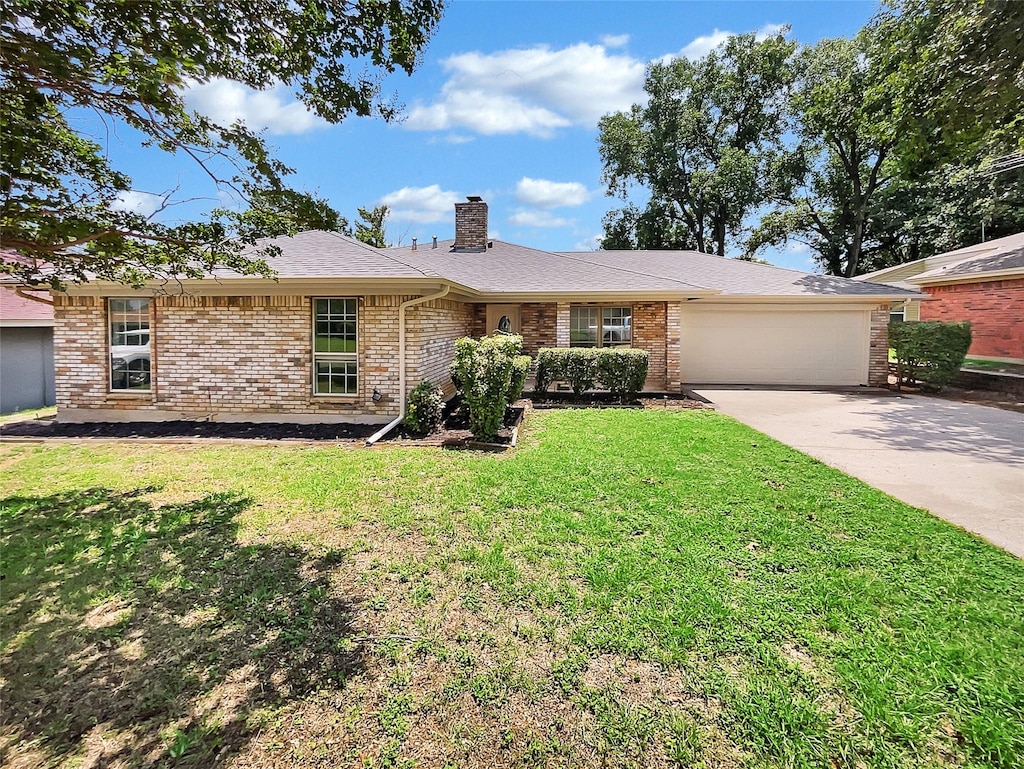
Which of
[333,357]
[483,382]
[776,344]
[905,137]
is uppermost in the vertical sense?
[905,137]

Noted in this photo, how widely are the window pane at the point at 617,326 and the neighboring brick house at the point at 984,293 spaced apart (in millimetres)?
8644

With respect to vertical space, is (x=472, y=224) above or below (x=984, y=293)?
above

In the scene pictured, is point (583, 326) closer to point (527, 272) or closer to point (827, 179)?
point (527, 272)

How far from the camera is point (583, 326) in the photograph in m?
12.7

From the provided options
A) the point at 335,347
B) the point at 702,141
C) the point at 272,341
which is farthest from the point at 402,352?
the point at 702,141

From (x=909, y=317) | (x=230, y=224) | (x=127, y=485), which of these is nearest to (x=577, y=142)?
(x=909, y=317)

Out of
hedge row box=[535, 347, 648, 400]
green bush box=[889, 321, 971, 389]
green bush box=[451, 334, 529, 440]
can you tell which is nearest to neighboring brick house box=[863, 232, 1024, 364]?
green bush box=[889, 321, 971, 389]

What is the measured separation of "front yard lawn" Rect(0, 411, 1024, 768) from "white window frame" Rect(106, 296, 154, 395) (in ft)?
13.1

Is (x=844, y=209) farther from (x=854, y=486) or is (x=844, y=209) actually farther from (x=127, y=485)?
(x=127, y=485)

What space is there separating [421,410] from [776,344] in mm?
10987

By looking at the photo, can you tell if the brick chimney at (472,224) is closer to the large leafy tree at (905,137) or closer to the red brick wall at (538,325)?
the red brick wall at (538,325)

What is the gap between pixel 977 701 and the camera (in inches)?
92.7

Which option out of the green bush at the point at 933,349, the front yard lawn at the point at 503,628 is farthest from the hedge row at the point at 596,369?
the green bush at the point at 933,349

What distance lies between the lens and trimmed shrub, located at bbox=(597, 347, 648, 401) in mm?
10695
